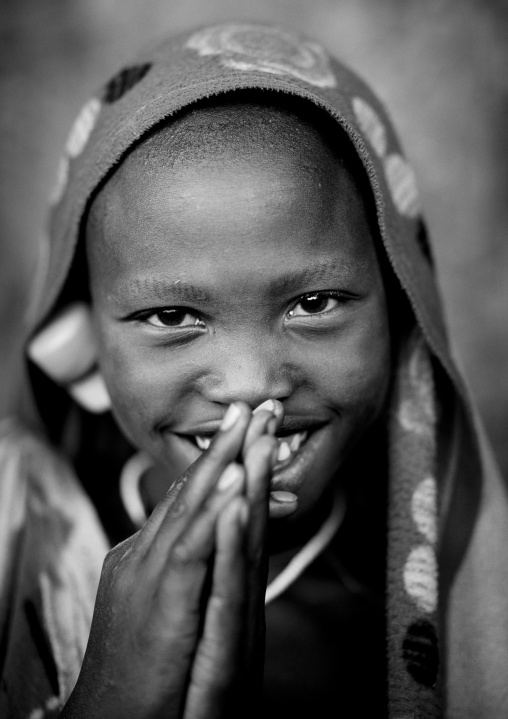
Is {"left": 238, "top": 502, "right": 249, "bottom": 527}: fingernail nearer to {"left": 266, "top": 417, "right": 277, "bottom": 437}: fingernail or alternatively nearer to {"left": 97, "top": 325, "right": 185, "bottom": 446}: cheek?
{"left": 266, "top": 417, "right": 277, "bottom": 437}: fingernail

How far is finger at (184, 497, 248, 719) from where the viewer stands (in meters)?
0.71

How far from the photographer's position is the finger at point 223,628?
710 mm

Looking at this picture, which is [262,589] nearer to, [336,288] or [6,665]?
[336,288]

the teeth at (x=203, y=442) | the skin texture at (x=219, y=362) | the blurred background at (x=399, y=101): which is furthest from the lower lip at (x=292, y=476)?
the blurred background at (x=399, y=101)

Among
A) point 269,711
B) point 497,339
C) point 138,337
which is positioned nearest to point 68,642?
point 269,711

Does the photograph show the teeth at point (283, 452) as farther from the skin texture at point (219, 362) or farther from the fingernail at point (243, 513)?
the fingernail at point (243, 513)

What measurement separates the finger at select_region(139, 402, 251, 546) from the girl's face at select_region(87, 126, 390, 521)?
0.45 ft

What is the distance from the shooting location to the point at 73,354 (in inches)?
46.4

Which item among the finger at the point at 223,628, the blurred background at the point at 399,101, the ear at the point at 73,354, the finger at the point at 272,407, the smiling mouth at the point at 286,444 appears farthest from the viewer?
the blurred background at the point at 399,101

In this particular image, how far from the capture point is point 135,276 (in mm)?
942

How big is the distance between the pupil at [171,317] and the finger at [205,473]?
0.23m

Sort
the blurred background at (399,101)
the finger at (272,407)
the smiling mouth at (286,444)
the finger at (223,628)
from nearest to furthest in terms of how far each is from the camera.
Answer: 1. the finger at (223,628)
2. the finger at (272,407)
3. the smiling mouth at (286,444)
4. the blurred background at (399,101)

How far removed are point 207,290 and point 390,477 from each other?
443 millimetres

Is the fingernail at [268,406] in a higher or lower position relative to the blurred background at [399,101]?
lower
